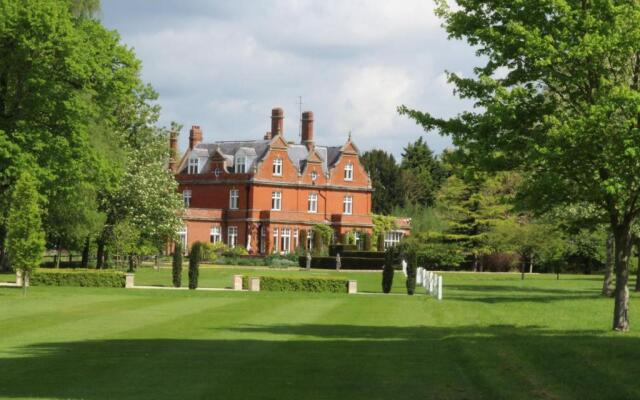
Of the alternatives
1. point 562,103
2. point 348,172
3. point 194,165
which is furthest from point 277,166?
point 562,103

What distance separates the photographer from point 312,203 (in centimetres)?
9288

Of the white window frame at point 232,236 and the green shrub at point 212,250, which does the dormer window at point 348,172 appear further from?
the green shrub at point 212,250

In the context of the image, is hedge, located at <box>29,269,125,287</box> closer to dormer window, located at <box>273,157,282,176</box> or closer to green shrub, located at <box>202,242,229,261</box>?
green shrub, located at <box>202,242,229,261</box>

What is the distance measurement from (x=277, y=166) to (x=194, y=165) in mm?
8355

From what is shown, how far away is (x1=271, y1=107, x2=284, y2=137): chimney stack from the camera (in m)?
91.6

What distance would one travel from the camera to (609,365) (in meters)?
16.1

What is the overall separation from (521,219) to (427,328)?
53.5 m

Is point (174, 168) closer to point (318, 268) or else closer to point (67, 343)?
point (318, 268)

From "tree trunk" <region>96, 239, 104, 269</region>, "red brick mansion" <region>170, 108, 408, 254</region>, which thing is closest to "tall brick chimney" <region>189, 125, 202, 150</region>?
"red brick mansion" <region>170, 108, 408, 254</region>

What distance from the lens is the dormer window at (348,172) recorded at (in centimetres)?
9450

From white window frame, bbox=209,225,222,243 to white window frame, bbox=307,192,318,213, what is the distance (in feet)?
27.4

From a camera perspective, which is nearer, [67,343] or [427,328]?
[67,343]

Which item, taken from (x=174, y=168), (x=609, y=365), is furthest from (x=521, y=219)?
(x=609, y=365)

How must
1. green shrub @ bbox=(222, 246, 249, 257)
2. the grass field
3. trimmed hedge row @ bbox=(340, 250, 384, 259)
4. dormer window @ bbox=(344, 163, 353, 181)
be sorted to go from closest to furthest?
the grass field
trimmed hedge row @ bbox=(340, 250, 384, 259)
green shrub @ bbox=(222, 246, 249, 257)
dormer window @ bbox=(344, 163, 353, 181)
